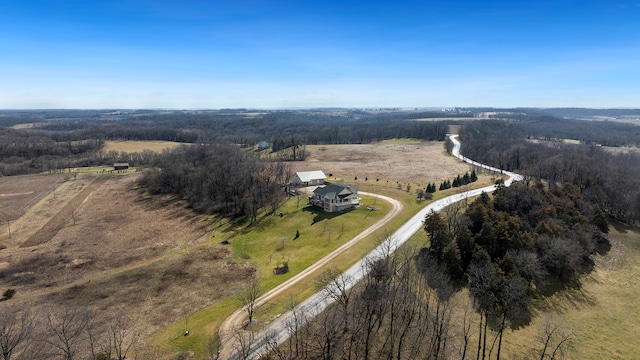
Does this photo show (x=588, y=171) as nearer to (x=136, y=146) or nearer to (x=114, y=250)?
(x=114, y=250)

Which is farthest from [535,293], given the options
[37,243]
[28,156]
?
[28,156]

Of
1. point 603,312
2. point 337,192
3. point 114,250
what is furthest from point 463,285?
point 114,250

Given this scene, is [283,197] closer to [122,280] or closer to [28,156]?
[122,280]

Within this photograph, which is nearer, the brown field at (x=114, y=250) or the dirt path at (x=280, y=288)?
the dirt path at (x=280, y=288)

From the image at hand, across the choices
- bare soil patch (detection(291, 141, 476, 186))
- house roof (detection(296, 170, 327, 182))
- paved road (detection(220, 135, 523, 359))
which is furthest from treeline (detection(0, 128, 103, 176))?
paved road (detection(220, 135, 523, 359))

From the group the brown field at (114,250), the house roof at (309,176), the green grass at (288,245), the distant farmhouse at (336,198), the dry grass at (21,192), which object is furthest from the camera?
the house roof at (309,176)

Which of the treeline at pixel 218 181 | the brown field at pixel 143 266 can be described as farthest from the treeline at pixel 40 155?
the treeline at pixel 218 181

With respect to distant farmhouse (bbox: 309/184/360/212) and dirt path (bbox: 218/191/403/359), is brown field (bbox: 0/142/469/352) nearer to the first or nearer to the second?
dirt path (bbox: 218/191/403/359)

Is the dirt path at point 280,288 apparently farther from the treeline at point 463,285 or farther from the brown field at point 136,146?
the brown field at point 136,146
